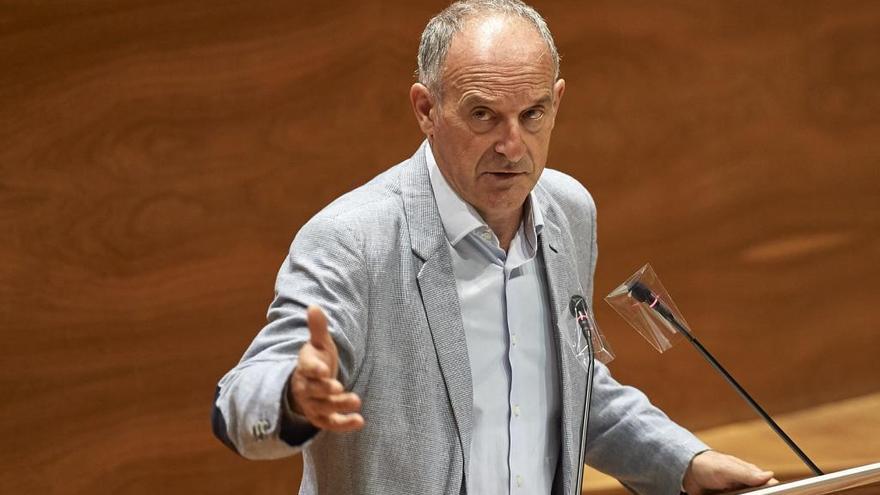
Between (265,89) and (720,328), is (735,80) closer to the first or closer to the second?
(720,328)

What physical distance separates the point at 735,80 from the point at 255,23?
3.01ft

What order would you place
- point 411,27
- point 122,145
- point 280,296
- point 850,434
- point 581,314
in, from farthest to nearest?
point 850,434 → point 411,27 → point 122,145 → point 581,314 → point 280,296

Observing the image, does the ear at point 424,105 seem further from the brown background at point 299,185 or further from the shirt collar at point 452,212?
the brown background at point 299,185

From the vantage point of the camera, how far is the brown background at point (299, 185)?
2.09 metres

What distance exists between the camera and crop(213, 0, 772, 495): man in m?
1.24

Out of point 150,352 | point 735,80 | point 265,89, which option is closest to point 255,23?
point 265,89

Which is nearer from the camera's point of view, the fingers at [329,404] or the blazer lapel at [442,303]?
the fingers at [329,404]

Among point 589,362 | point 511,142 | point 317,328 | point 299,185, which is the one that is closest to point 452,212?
point 511,142

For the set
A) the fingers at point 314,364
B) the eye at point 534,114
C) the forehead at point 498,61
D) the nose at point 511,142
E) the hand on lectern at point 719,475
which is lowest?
the hand on lectern at point 719,475

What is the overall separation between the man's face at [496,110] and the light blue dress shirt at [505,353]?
40mm

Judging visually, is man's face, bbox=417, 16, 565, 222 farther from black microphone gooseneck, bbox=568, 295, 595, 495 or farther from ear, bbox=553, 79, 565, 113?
black microphone gooseneck, bbox=568, 295, 595, 495

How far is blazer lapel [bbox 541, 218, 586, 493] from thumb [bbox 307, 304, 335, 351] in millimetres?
407

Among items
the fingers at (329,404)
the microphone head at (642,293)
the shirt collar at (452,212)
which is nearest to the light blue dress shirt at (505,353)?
the shirt collar at (452,212)

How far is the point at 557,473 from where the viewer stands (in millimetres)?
1382
